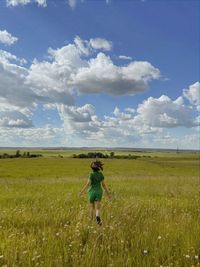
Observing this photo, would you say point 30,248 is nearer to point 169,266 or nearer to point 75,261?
point 75,261

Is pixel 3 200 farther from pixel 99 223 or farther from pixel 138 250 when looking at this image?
pixel 138 250

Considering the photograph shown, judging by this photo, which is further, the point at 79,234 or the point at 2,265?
the point at 79,234

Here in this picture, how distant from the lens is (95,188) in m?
9.83

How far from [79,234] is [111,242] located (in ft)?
2.32

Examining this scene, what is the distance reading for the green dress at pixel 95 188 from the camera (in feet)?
31.7

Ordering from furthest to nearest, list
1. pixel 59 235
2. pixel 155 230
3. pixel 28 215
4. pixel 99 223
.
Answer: pixel 28 215, pixel 99 223, pixel 155 230, pixel 59 235

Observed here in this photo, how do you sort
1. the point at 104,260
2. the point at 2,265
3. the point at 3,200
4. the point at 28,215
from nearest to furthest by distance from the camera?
the point at 2,265, the point at 104,260, the point at 28,215, the point at 3,200

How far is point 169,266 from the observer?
5.41 metres

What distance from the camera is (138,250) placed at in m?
6.12

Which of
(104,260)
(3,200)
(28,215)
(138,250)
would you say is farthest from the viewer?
(3,200)

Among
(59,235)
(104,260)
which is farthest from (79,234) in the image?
(104,260)

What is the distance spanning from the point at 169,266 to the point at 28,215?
4749mm

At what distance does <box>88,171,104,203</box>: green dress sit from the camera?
380 inches

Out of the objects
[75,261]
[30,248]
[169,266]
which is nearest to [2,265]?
[30,248]
